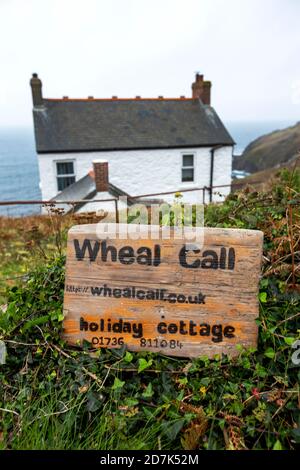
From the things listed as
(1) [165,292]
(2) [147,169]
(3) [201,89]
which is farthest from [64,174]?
(1) [165,292]

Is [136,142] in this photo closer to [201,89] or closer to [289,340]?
[201,89]

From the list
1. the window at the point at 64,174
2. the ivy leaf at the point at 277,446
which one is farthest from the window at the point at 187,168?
the ivy leaf at the point at 277,446

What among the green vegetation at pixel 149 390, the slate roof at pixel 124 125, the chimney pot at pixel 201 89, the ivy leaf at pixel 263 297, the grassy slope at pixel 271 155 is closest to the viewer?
the green vegetation at pixel 149 390

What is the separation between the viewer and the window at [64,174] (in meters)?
17.2

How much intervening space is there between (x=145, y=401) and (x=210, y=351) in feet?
1.72

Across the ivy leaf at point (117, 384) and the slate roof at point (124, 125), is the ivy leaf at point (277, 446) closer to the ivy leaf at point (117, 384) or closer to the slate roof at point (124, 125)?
the ivy leaf at point (117, 384)

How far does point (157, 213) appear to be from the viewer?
408 cm

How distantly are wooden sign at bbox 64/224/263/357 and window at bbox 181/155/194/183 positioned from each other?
1739cm

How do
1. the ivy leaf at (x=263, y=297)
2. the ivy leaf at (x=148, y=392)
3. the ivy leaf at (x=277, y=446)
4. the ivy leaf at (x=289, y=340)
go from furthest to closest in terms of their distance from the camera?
the ivy leaf at (x=263, y=297) < the ivy leaf at (x=289, y=340) < the ivy leaf at (x=148, y=392) < the ivy leaf at (x=277, y=446)

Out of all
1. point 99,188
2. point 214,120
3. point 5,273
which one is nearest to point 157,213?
point 5,273

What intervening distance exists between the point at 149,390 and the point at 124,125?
18.4 meters

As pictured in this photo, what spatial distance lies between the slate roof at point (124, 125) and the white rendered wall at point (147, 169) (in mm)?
397

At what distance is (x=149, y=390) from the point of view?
6.35 feet

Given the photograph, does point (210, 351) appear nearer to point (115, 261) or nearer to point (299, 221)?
point (115, 261)
